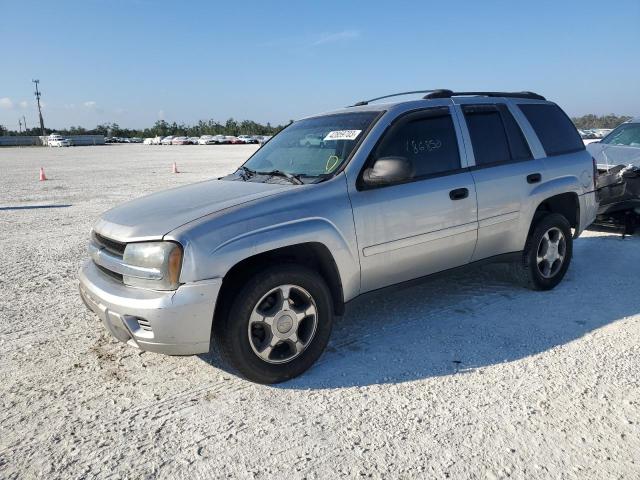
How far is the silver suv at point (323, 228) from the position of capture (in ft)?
9.96

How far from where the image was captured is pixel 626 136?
27.4ft

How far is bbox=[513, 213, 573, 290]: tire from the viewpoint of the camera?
4785 millimetres

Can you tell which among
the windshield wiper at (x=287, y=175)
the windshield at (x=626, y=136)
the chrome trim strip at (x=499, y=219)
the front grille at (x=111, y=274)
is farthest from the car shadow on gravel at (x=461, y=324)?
the windshield at (x=626, y=136)

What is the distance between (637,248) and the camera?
6.58m

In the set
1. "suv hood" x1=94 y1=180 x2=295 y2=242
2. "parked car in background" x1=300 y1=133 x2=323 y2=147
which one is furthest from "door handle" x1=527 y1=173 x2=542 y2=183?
"suv hood" x1=94 y1=180 x2=295 y2=242

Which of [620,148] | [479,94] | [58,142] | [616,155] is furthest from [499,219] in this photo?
[58,142]

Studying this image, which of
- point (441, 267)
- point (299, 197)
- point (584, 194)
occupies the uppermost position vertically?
point (299, 197)

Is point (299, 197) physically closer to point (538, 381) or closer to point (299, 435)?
point (299, 435)

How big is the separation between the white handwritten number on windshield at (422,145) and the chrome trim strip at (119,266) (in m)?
2.13

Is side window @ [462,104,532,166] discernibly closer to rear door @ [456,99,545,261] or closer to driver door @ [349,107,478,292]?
rear door @ [456,99,545,261]

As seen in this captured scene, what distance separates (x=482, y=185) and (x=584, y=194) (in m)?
1.62

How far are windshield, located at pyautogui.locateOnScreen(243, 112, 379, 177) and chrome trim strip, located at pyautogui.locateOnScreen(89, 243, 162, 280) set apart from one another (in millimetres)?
1356

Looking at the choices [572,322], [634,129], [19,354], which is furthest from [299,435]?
[634,129]

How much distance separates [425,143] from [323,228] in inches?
50.5
